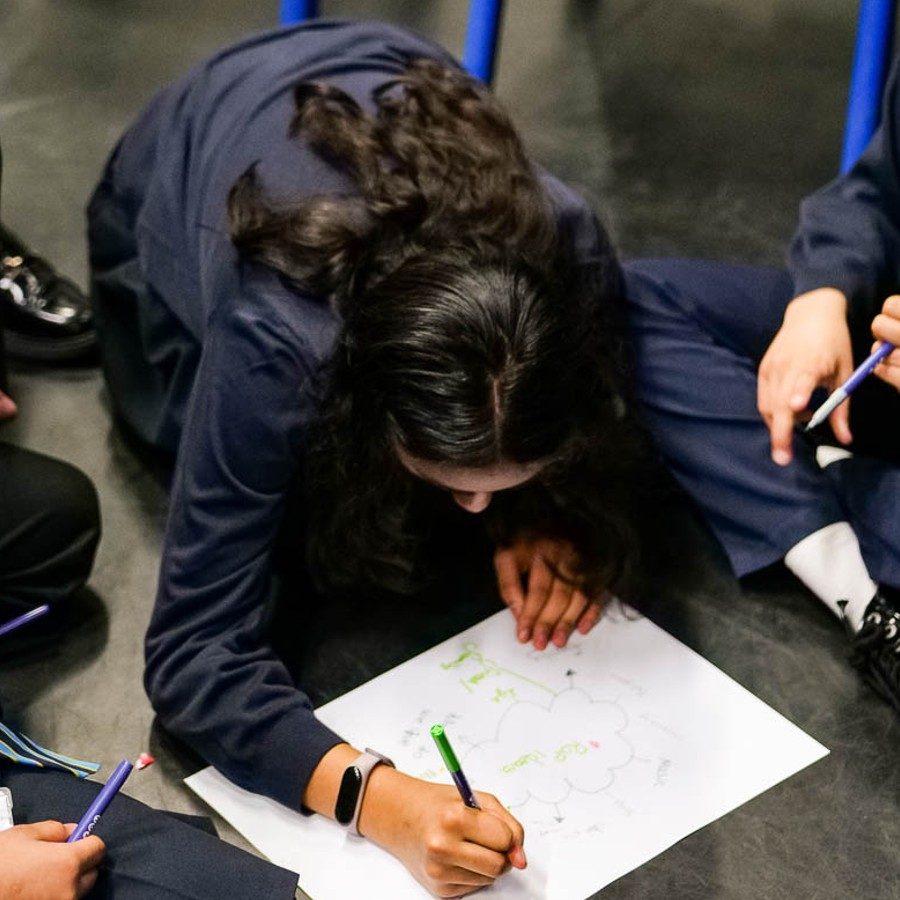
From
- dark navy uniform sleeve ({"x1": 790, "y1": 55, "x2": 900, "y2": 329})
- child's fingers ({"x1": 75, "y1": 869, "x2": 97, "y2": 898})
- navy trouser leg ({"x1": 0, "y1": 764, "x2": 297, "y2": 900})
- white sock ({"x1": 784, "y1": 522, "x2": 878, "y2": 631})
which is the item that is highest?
dark navy uniform sleeve ({"x1": 790, "y1": 55, "x2": 900, "y2": 329})

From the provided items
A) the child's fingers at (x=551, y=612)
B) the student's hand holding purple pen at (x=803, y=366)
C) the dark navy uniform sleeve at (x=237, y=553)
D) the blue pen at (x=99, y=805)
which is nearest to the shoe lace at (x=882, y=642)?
the student's hand holding purple pen at (x=803, y=366)

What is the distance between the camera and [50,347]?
1729mm

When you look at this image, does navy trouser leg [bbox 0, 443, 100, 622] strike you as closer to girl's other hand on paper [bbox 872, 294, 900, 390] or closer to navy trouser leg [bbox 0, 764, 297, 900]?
navy trouser leg [bbox 0, 764, 297, 900]

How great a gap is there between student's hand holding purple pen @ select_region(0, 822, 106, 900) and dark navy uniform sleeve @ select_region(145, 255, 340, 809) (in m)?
0.17

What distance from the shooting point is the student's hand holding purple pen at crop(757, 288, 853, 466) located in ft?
4.19

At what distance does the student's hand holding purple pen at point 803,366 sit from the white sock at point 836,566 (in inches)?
3.6

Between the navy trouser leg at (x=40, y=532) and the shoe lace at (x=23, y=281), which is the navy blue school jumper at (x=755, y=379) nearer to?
the navy trouser leg at (x=40, y=532)

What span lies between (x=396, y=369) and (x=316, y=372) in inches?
3.8

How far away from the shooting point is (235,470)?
1.19 m

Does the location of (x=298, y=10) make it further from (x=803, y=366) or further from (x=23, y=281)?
(x=803, y=366)

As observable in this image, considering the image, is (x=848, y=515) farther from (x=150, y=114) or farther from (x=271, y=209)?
(x=150, y=114)

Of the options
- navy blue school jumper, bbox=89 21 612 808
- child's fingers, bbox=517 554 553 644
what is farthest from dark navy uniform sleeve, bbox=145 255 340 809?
child's fingers, bbox=517 554 553 644

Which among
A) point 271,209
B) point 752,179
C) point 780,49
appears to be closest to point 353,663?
point 271,209

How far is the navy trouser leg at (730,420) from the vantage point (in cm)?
135
